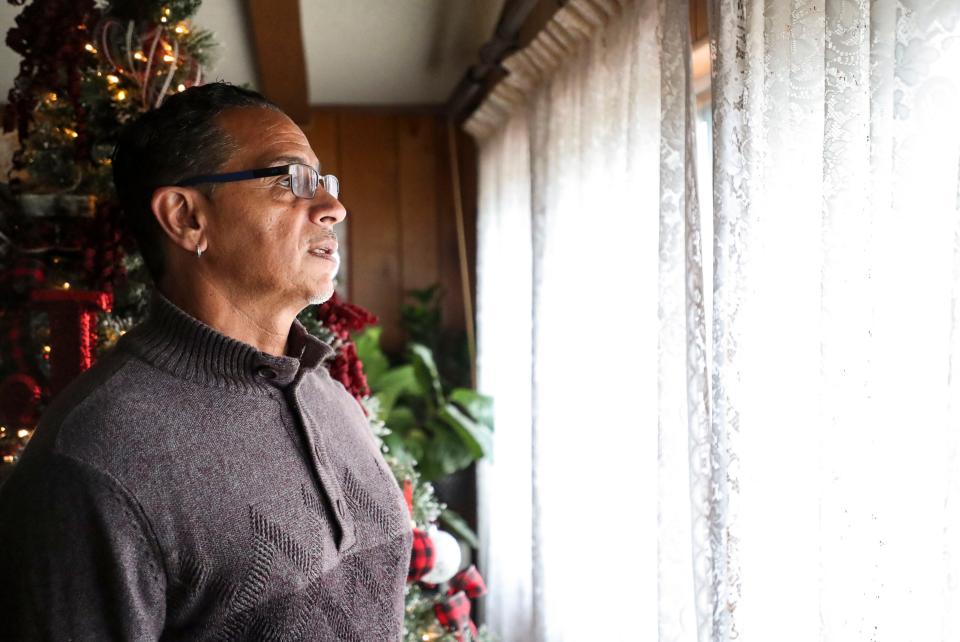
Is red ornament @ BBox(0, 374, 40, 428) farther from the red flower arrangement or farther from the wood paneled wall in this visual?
the wood paneled wall

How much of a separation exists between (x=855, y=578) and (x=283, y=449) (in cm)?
73

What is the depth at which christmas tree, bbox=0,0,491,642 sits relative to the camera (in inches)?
68.4

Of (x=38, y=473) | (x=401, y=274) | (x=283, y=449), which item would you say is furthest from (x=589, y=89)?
(x=401, y=274)

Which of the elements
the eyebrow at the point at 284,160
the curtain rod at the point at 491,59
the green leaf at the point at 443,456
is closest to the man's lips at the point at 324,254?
the eyebrow at the point at 284,160

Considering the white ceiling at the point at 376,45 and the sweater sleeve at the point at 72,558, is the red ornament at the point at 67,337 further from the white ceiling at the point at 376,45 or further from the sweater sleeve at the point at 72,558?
the white ceiling at the point at 376,45

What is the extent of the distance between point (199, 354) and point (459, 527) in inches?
89.7

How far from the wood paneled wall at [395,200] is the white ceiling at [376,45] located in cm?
12

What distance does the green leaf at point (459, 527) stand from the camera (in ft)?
10.7

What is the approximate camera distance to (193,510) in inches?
39.3

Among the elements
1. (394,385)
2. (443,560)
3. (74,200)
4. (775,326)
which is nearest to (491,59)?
(394,385)

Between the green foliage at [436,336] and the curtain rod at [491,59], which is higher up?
the curtain rod at [491,59]

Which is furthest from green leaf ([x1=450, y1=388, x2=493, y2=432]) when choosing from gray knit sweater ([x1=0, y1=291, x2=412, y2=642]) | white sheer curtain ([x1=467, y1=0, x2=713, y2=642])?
gray knit sweater ([x1=0, y1=291, x2=412, y2=642])

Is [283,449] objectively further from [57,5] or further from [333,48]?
[333,48]

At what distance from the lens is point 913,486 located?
3.24ft
